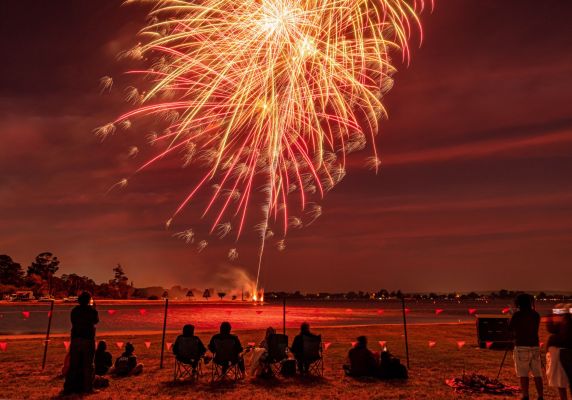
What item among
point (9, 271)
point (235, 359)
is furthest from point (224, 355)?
point (9, 271)

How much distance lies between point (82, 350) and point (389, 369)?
610 centimetres

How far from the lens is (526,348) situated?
24.8 ft

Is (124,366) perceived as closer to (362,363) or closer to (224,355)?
Answer: (224,355)

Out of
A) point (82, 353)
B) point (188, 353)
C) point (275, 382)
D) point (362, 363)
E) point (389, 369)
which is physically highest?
point (82, 353)

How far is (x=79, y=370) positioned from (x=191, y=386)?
6.93ft

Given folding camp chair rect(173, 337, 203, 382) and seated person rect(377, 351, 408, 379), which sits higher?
folding camp chair rect(173, 337, 203, 382)

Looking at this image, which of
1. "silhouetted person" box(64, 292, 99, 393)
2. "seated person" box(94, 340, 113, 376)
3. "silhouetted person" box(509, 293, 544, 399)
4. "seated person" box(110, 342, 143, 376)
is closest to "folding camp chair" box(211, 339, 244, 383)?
"seated person" box(110, 342, 143, 376)

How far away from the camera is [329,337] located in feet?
61.9

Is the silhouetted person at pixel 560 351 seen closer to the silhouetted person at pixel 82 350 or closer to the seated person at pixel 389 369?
the seated person at pixel 389 369

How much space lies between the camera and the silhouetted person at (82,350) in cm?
827

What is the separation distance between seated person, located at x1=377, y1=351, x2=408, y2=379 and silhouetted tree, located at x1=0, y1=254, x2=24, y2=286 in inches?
6510

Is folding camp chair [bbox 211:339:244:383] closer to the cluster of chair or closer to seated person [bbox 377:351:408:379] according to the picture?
the cluster of chair

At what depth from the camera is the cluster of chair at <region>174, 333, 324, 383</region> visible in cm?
969

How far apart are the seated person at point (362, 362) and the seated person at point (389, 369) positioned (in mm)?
128
